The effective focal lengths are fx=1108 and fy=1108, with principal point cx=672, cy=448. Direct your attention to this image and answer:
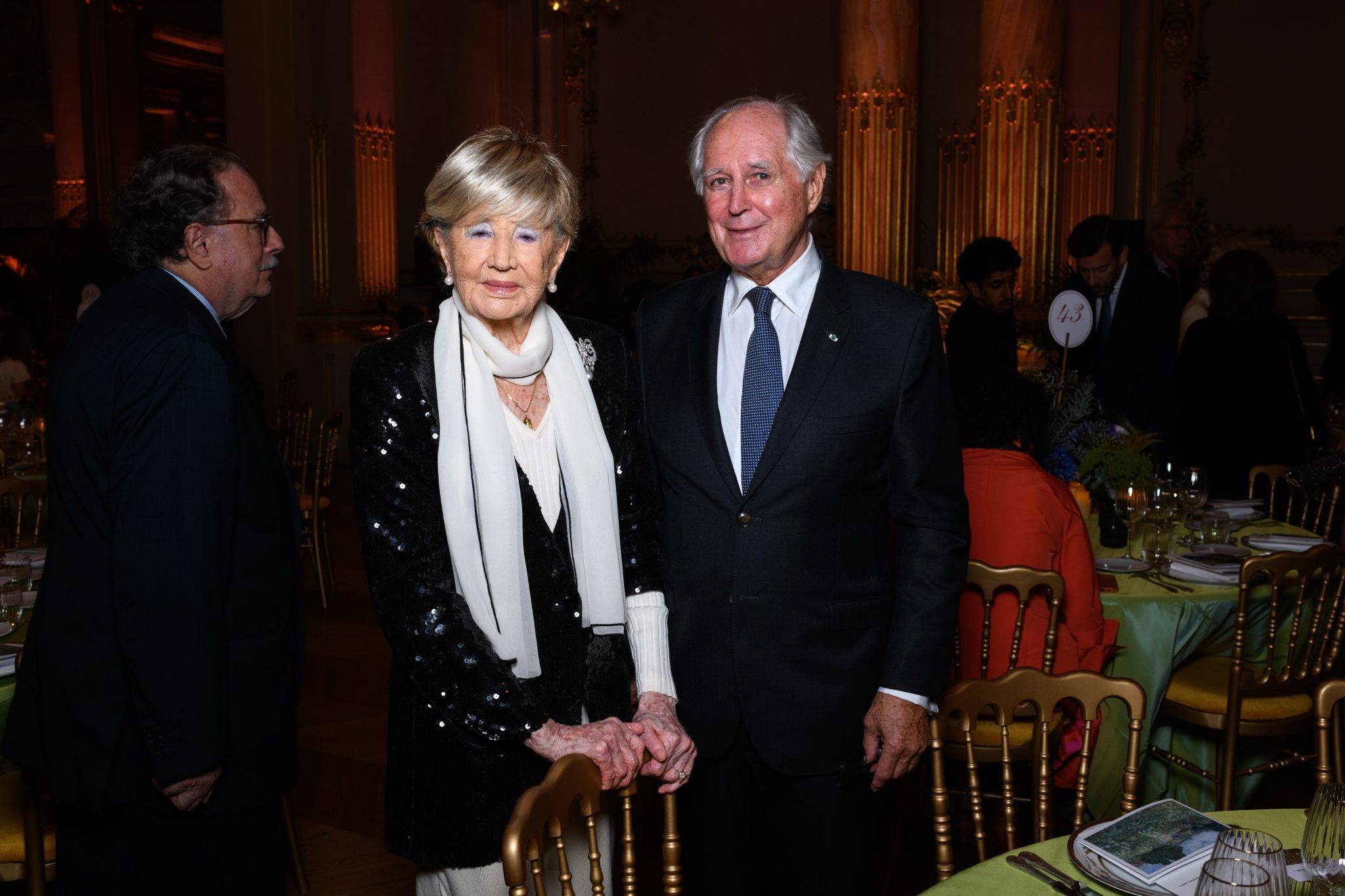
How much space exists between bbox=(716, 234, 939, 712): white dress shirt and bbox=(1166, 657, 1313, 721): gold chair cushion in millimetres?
1778

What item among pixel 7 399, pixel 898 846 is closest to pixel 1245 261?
pixel 898 846

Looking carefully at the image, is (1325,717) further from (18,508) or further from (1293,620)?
(18,508)

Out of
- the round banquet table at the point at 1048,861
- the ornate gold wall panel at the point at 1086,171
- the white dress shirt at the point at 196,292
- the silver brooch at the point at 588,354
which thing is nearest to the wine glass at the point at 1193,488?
the round banquet table at the point at 1048,861

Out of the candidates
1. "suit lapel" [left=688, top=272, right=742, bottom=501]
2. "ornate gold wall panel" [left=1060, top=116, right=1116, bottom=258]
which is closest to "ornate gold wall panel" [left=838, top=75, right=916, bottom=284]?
"ornate gold wall panel" [left=1060, top=116, right=1116, bottom=258]

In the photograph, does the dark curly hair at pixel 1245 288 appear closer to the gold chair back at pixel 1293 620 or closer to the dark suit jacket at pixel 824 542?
the gold chair back at pixel 1293 620

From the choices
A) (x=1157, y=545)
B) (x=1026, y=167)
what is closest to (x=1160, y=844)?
(x=1157, y=545)

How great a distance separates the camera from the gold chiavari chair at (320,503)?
5.88 meters

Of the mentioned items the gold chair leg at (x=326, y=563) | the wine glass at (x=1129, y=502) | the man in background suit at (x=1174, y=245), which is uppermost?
the man in background suit at (x=1174, y=245)

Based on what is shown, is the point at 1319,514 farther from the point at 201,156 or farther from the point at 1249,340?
the point at 201,156

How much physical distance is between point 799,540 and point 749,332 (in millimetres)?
407

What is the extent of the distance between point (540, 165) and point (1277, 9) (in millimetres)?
8192

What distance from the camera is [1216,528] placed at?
3859 millimetres

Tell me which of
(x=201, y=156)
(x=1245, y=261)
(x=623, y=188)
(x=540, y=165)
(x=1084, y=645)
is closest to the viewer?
(x=540, y=165)

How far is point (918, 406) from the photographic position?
197 cm
